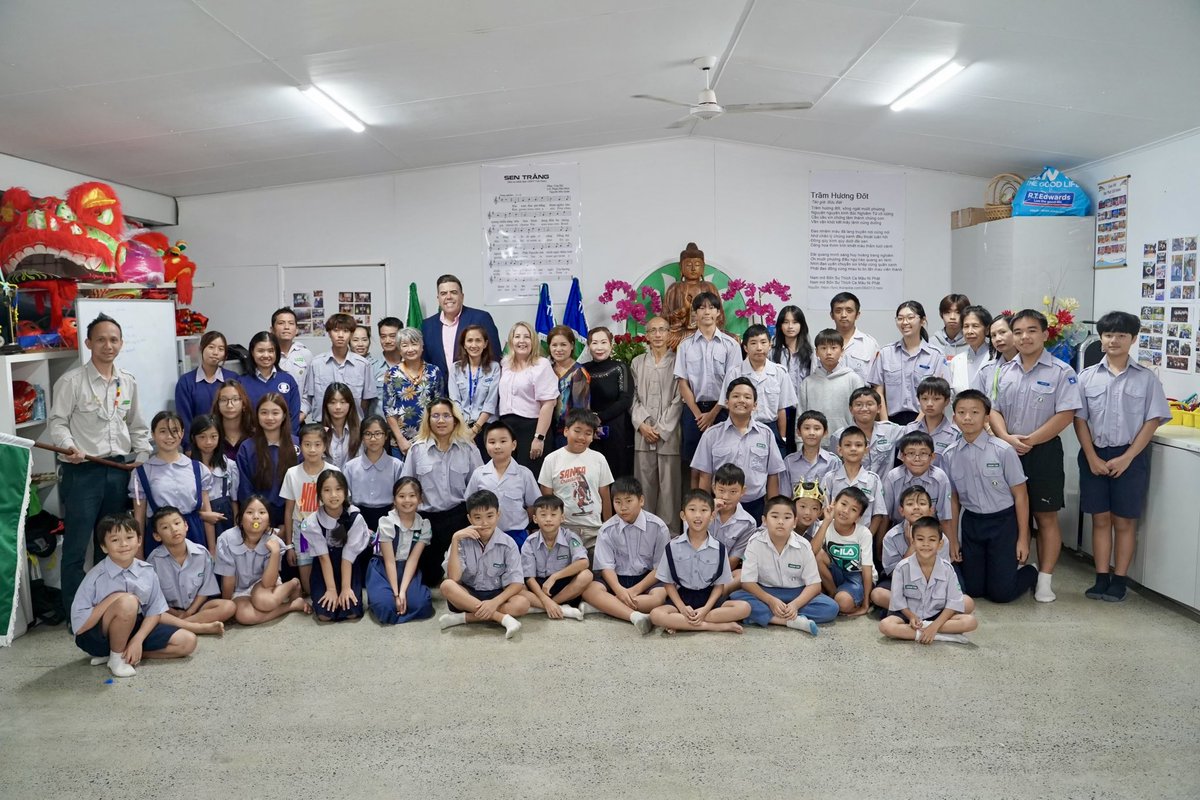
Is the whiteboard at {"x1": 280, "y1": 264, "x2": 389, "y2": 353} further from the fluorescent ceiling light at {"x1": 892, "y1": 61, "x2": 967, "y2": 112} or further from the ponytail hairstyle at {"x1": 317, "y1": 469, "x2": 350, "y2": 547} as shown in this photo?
the fluorescent ceiling light at {"x1": 892, "y1": 61, "x2": 967, "y2": 112}

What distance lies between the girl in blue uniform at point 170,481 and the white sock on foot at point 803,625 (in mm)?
2744

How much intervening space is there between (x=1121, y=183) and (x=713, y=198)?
2756 millimetres

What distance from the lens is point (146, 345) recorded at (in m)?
4.74

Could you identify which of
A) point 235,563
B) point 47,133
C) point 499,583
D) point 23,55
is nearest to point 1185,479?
point 499,583

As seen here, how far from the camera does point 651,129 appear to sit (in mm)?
6430

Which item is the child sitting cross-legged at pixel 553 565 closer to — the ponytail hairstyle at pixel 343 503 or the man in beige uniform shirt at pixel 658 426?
the ponytail hairstyle at pixel 343 503

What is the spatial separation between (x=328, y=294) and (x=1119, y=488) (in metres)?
5.47

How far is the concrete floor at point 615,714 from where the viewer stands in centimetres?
265

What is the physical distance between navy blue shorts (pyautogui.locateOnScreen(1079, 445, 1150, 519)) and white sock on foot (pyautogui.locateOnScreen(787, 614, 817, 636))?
168 centimetres

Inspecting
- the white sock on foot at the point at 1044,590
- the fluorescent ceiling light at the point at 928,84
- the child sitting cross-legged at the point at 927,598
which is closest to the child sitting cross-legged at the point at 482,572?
the child sitting cross-legged at the point at 927,598

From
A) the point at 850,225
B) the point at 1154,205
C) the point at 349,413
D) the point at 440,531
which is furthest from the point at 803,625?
the point at 850,225

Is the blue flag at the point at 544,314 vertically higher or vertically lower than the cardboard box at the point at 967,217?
lower

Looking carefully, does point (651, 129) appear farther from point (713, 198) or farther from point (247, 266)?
point (247, 266)

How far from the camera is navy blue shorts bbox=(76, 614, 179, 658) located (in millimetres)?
3545
